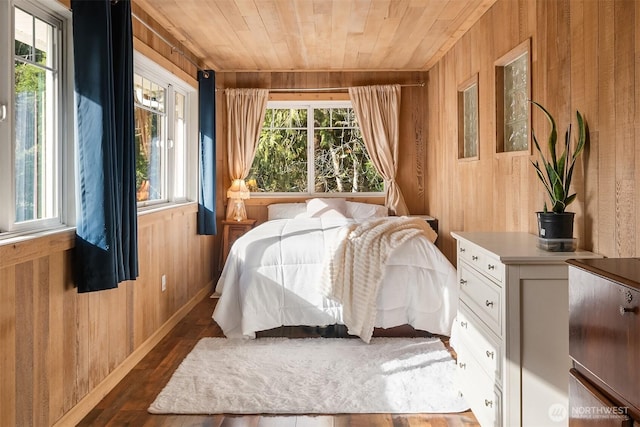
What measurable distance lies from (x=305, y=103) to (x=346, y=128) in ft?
1.83

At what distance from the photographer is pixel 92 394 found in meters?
2.91

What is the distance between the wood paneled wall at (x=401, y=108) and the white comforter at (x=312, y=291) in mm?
2270

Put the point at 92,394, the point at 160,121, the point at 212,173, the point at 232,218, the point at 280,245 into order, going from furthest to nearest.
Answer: the point at 232,218 → the point at 212,173 → the point at 160,121 → the point at 280,245 → the point at 92,394

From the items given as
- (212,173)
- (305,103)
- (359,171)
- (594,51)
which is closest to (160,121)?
(212,173)

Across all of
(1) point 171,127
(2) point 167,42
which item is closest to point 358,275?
(1) point 171,127

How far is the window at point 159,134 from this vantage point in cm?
411

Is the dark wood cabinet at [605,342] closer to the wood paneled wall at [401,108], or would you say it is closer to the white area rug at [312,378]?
the white area rug at [312,378]

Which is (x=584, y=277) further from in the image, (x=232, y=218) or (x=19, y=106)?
(x=232, y=218)

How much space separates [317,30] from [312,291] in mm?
2152

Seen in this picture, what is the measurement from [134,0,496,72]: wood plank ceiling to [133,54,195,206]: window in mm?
421

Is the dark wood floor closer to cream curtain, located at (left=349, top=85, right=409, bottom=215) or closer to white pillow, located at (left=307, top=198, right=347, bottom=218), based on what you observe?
white pillow, located at (left=307, top=198, right=347, bottom=218)

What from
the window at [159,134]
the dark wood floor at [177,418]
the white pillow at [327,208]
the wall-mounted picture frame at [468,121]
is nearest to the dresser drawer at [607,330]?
the dark wood floor at [177,418]

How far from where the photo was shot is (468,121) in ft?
15.2

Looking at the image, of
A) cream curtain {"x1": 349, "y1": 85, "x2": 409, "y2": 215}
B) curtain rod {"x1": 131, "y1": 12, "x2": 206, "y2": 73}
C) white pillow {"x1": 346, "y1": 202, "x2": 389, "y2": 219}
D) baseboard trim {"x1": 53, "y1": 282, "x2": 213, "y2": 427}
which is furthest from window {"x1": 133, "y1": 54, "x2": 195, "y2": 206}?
cream curtain {"x1": 349, "y1": 85, "x2": 409, "y2": 215}
